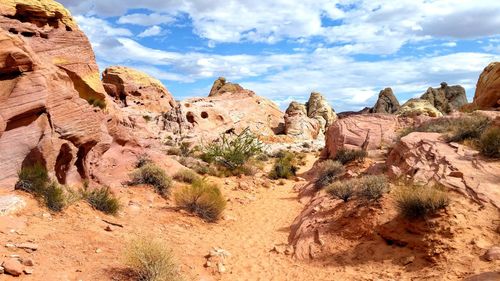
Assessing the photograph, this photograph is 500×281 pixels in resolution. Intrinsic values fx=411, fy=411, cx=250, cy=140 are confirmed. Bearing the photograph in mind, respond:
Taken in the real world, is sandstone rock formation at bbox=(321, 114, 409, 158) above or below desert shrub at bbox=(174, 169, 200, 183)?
above

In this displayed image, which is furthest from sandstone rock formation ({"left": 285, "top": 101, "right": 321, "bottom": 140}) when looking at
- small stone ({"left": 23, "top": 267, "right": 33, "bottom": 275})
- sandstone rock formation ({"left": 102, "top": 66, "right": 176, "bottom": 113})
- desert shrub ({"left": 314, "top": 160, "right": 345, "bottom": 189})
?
small stone ({"left": 23, "top": 267, "right": 33, "bottom": 275})

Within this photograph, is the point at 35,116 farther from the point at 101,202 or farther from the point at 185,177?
the point at 185,177

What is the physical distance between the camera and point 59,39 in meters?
→ 15.2

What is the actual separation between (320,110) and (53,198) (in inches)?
1710

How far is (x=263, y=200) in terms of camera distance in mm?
16250

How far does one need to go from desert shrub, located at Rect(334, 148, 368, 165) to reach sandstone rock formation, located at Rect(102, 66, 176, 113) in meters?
23.1

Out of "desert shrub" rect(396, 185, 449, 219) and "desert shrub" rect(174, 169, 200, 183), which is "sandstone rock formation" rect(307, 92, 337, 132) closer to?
"desert shrub" rect(174, 169, 200, 183)

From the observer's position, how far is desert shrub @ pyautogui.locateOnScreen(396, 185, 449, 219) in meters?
8.19

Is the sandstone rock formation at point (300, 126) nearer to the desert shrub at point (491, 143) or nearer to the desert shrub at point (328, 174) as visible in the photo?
the desert shrub at point (328, 174)

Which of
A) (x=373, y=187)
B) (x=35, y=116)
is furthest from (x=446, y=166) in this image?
(x=35, y=116)

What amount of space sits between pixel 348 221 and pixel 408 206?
5.44 feet

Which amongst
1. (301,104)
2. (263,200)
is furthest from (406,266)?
(301,104)

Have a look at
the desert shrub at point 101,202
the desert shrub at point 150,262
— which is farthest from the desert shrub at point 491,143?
the desert shrub at point 101,202

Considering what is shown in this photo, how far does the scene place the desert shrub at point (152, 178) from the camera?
14.2m
